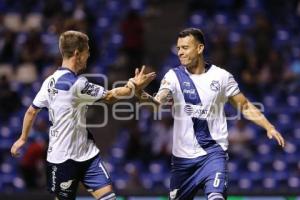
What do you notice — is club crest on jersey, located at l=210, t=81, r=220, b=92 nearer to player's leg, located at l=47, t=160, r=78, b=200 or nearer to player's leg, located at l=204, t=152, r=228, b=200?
player's leg, located at l=204, t=152, r=228, b=200

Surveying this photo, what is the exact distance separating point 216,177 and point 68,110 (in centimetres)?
153

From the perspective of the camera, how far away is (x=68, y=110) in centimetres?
739

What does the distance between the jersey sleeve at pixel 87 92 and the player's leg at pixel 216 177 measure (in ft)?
4.07

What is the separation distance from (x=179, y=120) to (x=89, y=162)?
981mm

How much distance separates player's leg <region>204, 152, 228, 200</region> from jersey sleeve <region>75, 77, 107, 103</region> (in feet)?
4.07

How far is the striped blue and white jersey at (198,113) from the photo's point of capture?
770cm

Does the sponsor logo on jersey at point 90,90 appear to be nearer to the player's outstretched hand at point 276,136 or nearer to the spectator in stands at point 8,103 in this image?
the player's outstretched hand at point 276,136

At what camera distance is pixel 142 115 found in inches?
546

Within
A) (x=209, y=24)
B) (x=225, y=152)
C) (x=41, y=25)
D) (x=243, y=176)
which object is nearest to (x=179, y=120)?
(x=225, y=152)

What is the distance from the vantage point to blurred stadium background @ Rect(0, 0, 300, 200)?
13.0 m

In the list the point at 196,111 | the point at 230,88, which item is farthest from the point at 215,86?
the point at 196,111

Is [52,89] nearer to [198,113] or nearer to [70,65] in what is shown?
[70,65]

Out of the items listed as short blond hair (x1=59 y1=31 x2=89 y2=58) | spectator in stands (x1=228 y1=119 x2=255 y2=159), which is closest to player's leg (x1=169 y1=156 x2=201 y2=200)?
short blond hair (x1=59 y1=31 x2=89 y2=58)

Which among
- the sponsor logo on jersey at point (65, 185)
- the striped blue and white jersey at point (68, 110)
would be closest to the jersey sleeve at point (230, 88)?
the striped blue and white jersey at point (68, 110)
